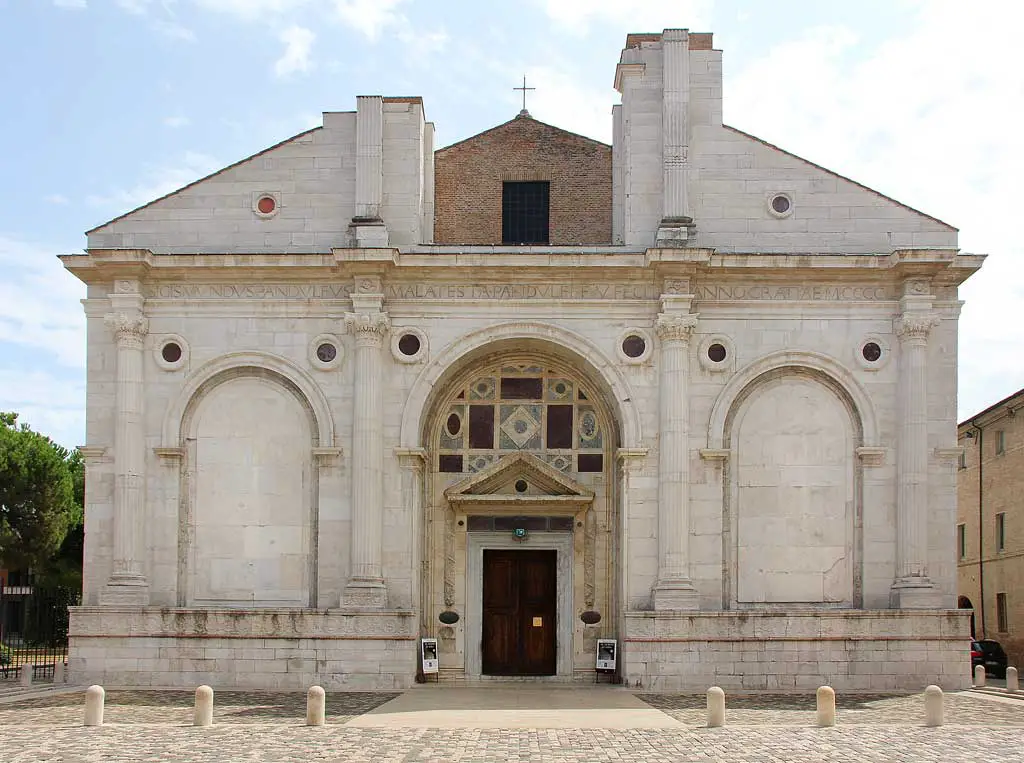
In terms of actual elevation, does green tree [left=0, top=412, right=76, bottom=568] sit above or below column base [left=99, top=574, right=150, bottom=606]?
above

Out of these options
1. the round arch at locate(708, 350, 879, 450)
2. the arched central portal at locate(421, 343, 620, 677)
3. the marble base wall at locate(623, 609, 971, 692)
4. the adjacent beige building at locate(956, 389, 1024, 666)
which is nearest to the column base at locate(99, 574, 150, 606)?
the arched central portal at locate(421, 343, 620, 677)

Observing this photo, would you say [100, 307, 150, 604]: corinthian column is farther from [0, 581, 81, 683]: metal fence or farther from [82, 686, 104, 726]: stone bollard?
[82, 686, 104, 726]: stone bollard

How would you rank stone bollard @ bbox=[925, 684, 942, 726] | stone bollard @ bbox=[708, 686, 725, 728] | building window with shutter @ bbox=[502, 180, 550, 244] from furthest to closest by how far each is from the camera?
building window with shutter @ bbox=[502, 180, 550, 244] → stone bollard @ bbox=[925, 684, 942, 726] → stone bollard @ bbox=[708, 686, 725, 728]

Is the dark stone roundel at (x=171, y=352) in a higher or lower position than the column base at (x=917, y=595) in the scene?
higher

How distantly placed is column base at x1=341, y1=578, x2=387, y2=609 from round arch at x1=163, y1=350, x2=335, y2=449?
2725 mm

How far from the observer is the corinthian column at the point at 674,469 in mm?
22922

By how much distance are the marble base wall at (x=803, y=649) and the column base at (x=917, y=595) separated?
19cm

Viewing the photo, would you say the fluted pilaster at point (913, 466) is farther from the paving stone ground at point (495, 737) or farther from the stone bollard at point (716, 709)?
the stone bollard at point (716, 709)

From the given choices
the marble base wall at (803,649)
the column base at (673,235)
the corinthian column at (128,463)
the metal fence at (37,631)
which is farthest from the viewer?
the metal fence at (37,631)

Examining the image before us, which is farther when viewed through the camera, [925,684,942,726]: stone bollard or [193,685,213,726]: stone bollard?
[925,684,942,726]: stone bollard

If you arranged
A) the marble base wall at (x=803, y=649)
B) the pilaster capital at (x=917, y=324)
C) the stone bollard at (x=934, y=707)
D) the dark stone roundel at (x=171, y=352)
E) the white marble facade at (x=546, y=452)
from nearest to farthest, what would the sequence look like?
the stone bollard at (x=934, y=707) → the marble base wall at (x=803, y=649) → the white marble facade at (x=546, y=452) → the pilaster capital at (x=917, y=324) → the dark stone roundel at (x=171, y=352)

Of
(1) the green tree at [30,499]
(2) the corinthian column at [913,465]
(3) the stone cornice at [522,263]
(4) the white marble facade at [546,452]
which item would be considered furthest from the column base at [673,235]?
(1) the green tree at [30,499]

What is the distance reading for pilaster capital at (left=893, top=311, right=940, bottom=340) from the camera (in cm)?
2356

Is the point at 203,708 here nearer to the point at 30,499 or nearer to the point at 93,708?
the point at 93,708
